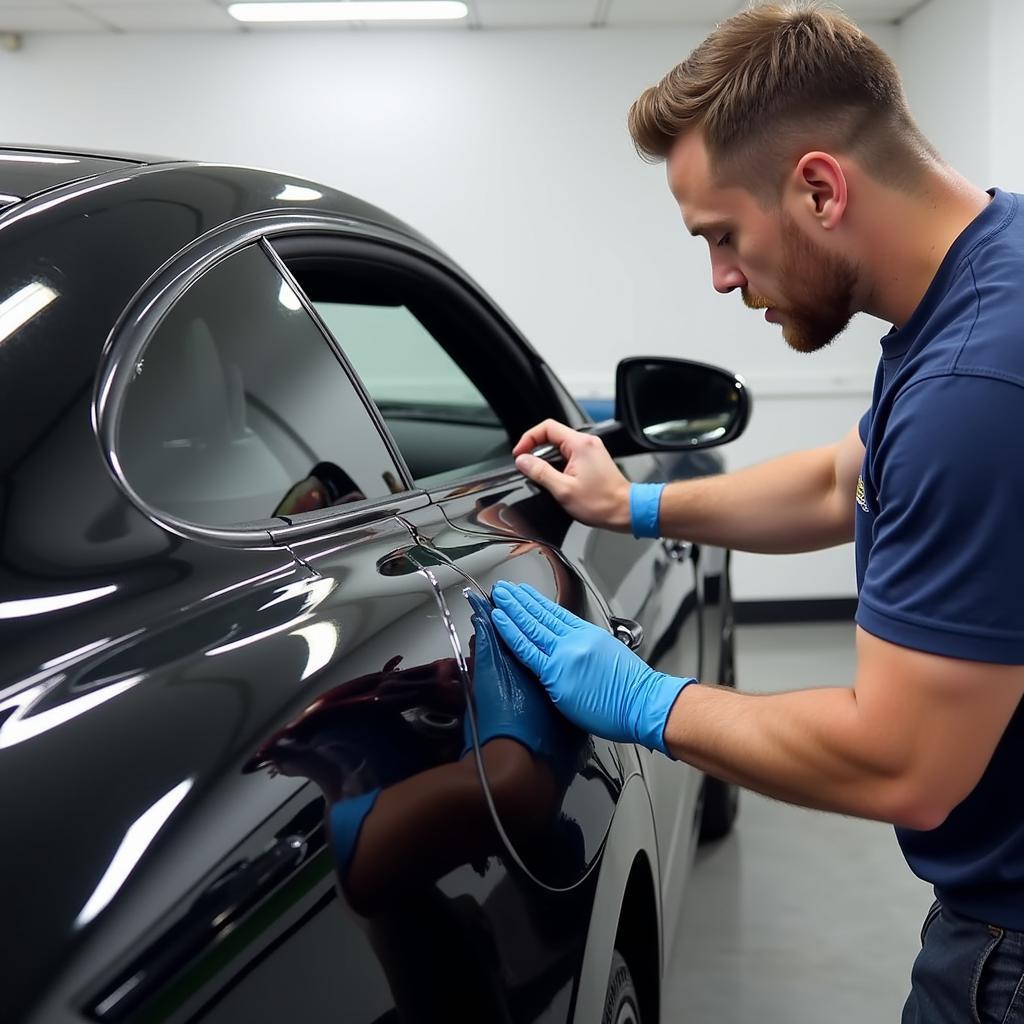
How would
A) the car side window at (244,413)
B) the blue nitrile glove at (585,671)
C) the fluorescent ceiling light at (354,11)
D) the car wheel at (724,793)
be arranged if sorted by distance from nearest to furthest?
the car side window at (244,413), the blue nitrile glove at (585,671), the car wheel at (724,793), the fluorescent ceiling light at (354,11)

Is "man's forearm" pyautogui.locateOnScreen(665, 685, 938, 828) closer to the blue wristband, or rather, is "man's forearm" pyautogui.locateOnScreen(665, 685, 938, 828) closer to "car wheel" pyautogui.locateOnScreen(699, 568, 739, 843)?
the blue wristband

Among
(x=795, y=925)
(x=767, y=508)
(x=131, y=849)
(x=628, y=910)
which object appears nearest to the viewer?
(x=131, y=849)

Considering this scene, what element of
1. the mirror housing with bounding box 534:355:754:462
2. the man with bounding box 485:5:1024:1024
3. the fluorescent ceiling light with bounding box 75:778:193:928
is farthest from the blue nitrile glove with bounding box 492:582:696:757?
the mirror housing with bounding box 534:355:754:462

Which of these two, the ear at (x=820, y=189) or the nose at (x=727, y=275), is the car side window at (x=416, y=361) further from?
the ear at (x=820, y=189)

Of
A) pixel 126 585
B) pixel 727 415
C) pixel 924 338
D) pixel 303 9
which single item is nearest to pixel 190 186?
pixel 126 585

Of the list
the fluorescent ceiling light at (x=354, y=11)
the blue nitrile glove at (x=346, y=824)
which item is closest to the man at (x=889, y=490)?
the blue nitrile glove at (x=346, y=824)

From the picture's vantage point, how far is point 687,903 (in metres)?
3.01

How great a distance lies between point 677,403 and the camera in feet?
6.85

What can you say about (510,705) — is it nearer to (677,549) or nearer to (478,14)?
(677,549)

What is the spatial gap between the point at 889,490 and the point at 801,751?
28 cm

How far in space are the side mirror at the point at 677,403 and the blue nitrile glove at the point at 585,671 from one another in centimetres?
80

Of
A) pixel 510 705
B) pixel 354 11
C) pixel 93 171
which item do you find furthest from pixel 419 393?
pixel 354 11

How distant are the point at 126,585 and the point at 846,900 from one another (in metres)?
2.62

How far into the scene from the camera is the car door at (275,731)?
0.67 m
